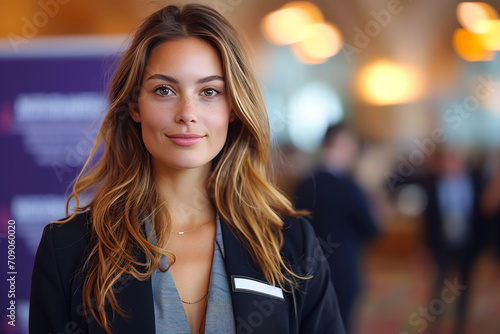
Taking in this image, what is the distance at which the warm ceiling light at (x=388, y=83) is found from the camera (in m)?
3.56

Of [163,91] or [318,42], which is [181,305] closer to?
[163,91]

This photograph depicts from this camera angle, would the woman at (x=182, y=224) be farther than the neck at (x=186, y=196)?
No

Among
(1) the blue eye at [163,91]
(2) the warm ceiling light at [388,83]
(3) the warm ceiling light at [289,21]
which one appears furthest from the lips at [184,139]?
(2) the warm ceiling light at [388,83]

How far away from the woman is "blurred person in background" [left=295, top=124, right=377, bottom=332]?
4.46ft

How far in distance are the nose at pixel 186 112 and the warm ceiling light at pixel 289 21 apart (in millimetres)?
2111

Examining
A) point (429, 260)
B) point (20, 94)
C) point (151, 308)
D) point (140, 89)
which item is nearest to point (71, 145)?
point (20, 94)

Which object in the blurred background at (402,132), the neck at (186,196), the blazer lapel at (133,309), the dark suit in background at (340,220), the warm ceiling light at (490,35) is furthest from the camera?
the warm ceiling light at (490,35)

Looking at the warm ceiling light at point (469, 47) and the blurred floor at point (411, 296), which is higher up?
the warm ceiling light at point (469, 47)

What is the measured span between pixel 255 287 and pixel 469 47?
2.92 metres

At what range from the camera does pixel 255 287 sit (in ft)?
4.76

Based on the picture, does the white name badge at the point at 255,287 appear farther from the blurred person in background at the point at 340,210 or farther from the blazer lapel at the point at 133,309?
the blurred person in background at the point at 340,210

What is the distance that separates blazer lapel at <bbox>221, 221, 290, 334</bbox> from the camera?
139cm

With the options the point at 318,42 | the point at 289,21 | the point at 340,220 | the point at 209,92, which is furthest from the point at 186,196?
the point at 318,42

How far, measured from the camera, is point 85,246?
56.8 inches
